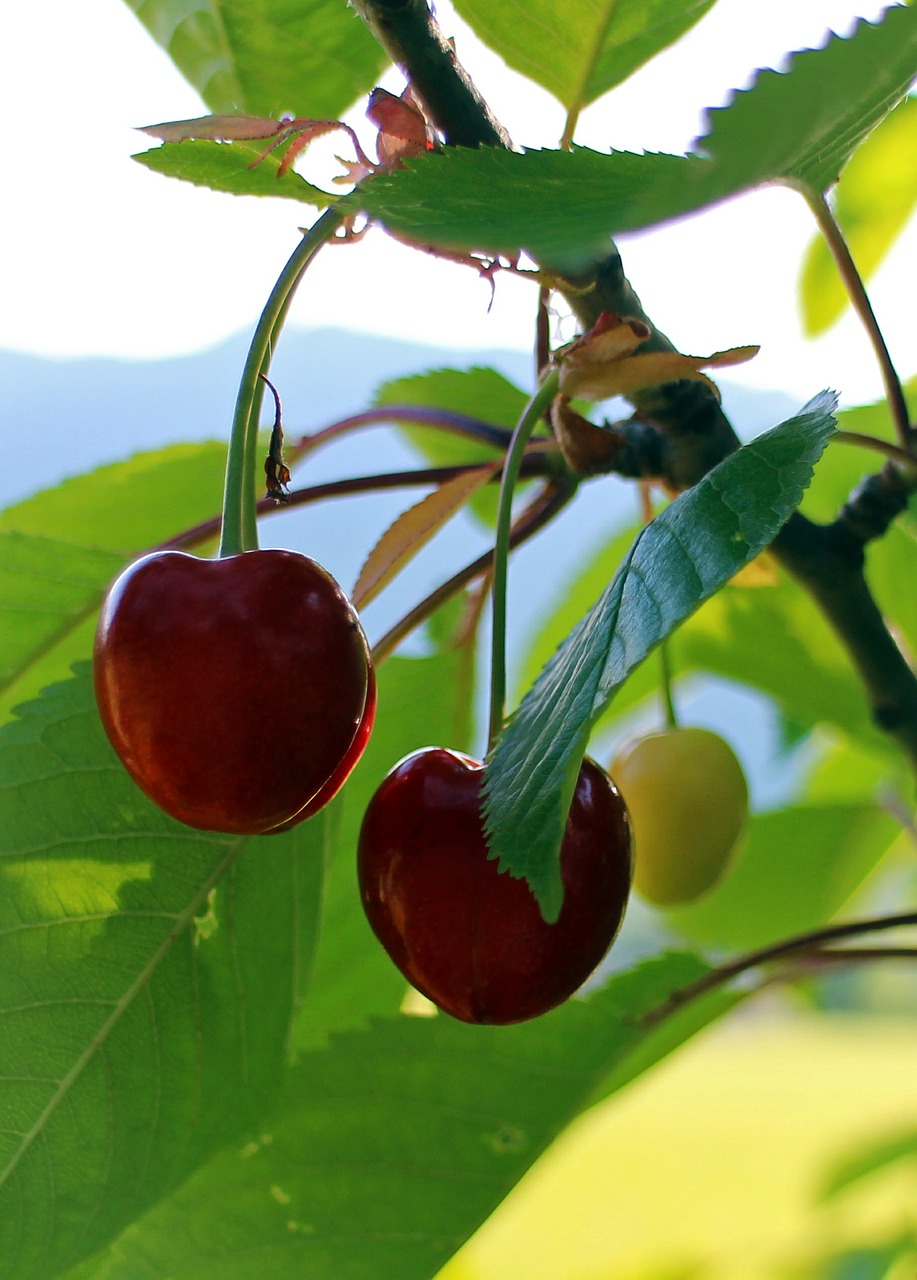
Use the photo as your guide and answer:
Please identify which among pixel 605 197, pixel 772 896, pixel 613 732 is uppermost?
Answer: pixel 613 732

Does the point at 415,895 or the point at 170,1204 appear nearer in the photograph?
the point at 415,895

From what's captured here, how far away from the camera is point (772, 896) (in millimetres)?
898

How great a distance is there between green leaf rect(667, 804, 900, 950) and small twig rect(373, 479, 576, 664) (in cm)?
41

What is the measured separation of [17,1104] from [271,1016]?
0.10 m

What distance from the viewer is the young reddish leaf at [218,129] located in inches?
13.2

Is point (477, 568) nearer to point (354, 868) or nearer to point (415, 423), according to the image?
point (415, 423)

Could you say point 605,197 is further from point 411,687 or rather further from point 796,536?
point 411,687

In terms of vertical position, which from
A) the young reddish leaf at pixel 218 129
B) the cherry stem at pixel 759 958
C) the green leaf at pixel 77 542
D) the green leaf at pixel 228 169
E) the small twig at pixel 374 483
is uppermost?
the green leaf at pixel 77 542

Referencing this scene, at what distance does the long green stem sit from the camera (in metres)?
0.33

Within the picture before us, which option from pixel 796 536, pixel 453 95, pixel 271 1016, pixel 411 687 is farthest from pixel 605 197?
pixel 411 687

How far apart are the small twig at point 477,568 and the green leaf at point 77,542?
0.16 m

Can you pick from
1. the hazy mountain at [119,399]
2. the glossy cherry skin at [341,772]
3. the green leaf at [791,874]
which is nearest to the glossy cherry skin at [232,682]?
the glossy cherry skin at [341,772]

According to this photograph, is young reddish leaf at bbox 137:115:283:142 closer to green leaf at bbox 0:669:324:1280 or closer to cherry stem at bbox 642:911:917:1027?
green leaf at bbox 0:669:324:1280

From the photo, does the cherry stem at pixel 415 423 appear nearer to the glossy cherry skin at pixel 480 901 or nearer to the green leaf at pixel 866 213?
the glossy cherry skin at pixel 480 901
